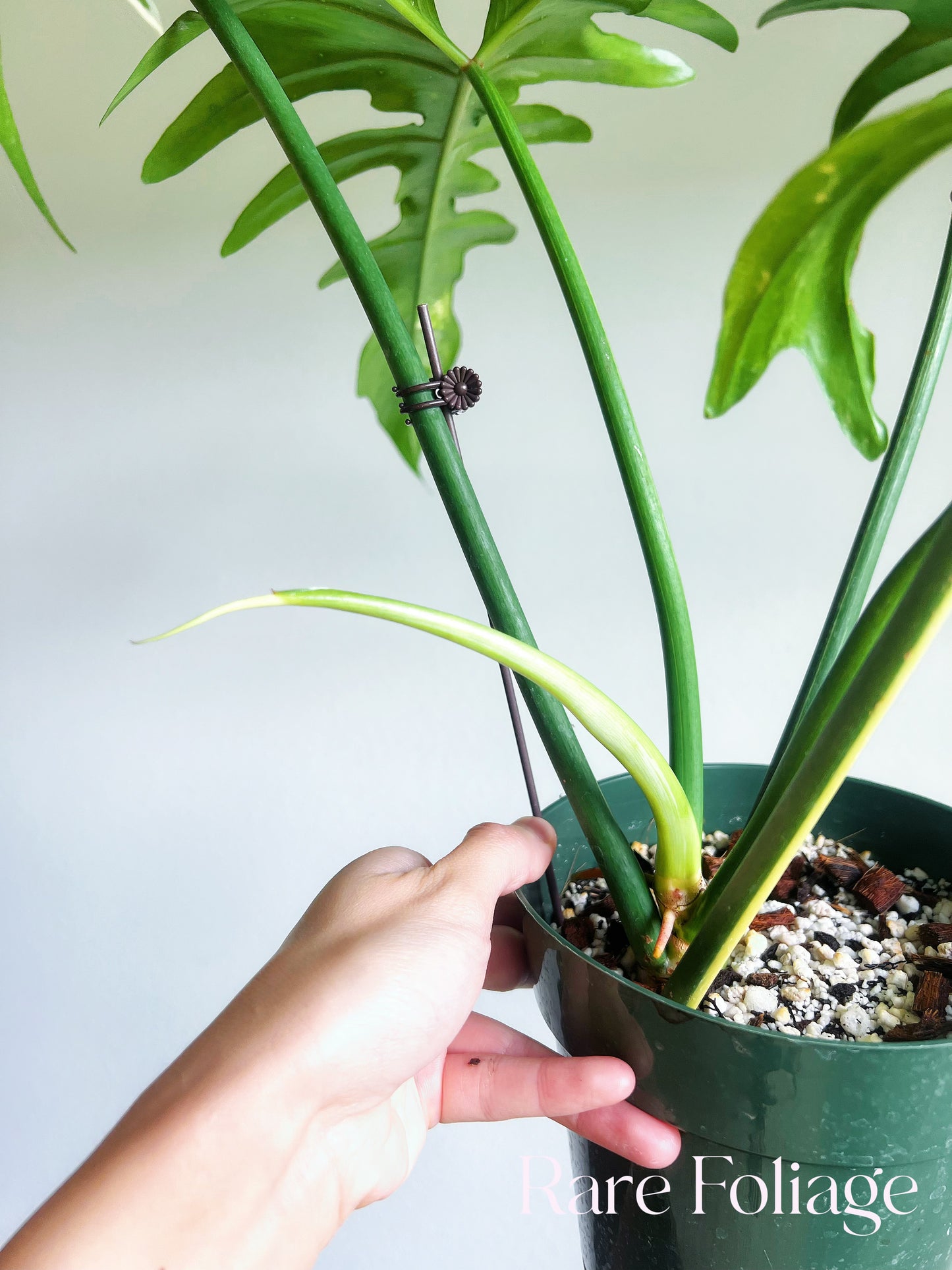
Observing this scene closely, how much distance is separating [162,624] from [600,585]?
1.93ft

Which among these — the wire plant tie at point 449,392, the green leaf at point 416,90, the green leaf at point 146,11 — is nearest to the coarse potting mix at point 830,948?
the wire plant tie at point 449,392

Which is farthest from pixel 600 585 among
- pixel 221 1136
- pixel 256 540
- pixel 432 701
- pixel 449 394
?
pixel 221 1136

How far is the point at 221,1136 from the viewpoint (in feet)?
1.29

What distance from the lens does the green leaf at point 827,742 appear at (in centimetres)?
33

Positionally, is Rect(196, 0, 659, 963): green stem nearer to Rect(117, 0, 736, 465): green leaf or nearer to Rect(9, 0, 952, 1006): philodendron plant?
Rect(9, 0, 952, 1006): philodendron plant

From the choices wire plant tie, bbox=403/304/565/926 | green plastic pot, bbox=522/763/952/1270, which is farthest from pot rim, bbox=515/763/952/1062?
wire plant tie, bbox=403/304/565/926

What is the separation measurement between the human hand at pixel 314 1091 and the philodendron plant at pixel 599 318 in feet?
0.24

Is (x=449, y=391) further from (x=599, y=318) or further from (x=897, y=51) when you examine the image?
(x=897, y=51)

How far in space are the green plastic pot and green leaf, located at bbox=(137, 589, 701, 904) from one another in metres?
0.08

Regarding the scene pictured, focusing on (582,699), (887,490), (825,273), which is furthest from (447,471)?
(825,273)

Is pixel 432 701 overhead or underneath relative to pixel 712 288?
underneath

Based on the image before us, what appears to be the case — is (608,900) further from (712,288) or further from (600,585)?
(712,288)

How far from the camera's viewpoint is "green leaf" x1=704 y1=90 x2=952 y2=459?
56 centimetres

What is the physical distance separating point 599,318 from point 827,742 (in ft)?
0.87
